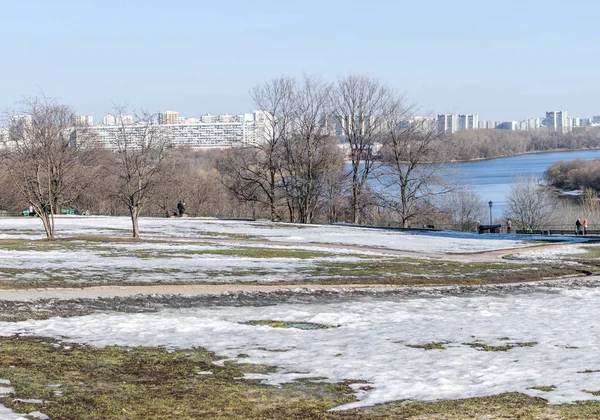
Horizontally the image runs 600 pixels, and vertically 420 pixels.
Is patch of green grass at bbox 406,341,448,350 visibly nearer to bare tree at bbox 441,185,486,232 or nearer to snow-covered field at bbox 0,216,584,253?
snow-covered field at bbox 0,216,584,253

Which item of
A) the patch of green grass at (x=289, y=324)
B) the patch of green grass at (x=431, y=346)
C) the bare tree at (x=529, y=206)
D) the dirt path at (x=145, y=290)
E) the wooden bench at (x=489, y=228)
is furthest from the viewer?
the bare tree at (x=529, y=206)

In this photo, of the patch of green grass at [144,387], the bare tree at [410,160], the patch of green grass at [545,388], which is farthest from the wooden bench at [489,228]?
the patch of green grass at [545,388]

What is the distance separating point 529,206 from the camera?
75.1m

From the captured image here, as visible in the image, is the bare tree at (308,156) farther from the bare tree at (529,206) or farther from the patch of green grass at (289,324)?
the patch of green grass at (289,324)

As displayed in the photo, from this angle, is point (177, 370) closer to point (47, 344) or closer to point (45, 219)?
point (47, 344)

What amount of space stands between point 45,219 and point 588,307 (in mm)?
24571

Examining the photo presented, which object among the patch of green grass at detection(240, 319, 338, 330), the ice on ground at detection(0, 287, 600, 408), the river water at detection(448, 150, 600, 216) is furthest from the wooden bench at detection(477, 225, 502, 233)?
the patch of green grass at detection(240, 319, 338, 330)

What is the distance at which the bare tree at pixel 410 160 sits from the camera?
2472 inches

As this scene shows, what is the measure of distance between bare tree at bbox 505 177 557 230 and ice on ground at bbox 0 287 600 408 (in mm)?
54864

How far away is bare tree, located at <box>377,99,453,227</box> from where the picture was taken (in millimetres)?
62781

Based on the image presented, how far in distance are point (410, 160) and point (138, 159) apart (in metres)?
29.1

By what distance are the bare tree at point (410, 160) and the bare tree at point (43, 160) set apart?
80.7 feet

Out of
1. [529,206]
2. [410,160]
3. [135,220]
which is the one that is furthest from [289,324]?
[529,206]

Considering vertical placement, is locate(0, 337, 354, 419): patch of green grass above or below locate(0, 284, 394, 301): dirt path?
below
